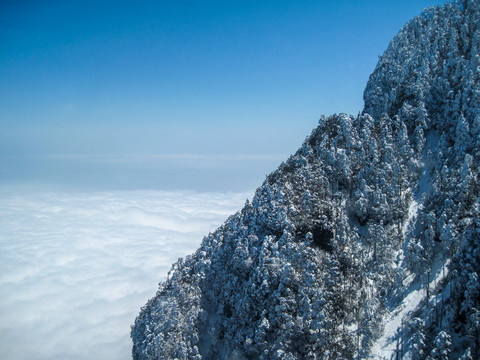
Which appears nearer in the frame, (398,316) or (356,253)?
(398,316)

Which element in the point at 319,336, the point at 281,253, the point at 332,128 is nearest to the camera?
the point at 319,336

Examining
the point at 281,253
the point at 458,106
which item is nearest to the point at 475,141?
the point at 458,106

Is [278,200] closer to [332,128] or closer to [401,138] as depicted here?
[332,128]

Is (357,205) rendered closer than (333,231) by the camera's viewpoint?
No

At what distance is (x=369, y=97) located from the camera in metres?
107

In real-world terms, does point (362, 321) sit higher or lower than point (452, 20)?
lower

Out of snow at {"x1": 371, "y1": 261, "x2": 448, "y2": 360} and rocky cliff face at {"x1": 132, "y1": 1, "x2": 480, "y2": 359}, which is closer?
snow at {"x1": 371, "y1": 261, "x2": 448, "y2": 360}

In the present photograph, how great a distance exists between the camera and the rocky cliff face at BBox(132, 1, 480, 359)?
5556 centimetres

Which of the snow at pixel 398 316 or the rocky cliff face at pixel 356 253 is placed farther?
the rocky cliff face at pixel 356 253

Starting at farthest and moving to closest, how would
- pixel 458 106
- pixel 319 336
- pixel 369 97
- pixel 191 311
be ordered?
pixel 369 97 → pixel 458 106 → pixel 191 311 → pixel 319 336

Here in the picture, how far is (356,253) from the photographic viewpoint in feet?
223

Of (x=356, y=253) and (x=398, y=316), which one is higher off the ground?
(x=356, y=253)

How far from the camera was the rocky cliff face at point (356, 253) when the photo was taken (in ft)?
182

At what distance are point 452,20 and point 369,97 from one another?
4390 cm
